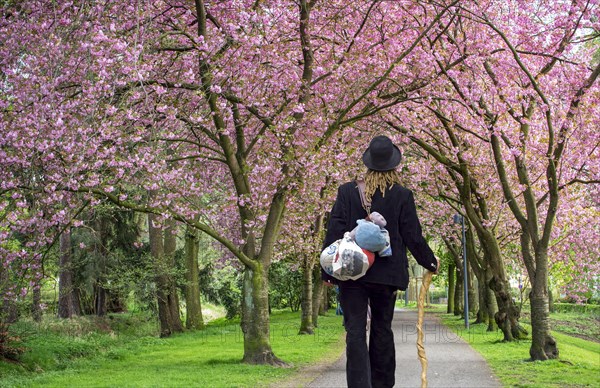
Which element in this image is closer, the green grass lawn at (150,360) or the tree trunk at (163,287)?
the green grass lawn at (150,360)

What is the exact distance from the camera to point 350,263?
5527mm

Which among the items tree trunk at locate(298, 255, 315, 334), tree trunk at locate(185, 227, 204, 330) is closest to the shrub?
tree trunk at locate(298, 255, 315, 334)

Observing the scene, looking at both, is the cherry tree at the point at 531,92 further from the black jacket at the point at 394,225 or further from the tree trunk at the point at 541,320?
the black jacket at the point at 394,225

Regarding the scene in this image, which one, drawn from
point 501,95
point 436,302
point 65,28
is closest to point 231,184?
point 501,95

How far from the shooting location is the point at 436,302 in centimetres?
7812

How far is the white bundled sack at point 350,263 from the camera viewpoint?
5527 millimetres

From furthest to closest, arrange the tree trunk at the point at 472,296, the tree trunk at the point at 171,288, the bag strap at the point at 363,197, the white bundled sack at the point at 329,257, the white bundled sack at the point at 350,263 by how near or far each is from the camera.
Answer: the tree trunk at the point at 472,296
the tree trunk at the point at 171,288
the bag strap at the point at 363,197
the white bundled sack at the point at 329,257
the white bundled sack at the point at 350,263

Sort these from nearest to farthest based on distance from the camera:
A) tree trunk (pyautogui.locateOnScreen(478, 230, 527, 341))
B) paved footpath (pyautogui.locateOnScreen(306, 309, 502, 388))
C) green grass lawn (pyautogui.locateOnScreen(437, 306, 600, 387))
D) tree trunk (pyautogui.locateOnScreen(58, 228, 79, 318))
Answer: paved footpath (pyautogui.locateOnScreen(306, 309, 502, 388)) < green grass lawn (pyautogui.locateOnScreen(437, 306, 600, 387)) < tree trunk (pyautogui.locateOnScreen(478, 230, 527, 341)) < tree trunk (pyautogui.locateOnScreen(58, 228, 79, 318))

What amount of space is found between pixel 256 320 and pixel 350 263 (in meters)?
8.68

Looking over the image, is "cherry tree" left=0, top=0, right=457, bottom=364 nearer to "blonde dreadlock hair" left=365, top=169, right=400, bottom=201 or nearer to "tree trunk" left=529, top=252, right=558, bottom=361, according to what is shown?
"tree trunk" left=529, top=252, right=558, bottom=361

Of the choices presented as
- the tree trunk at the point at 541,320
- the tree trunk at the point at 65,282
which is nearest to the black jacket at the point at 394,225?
the tree trunk at the point at 541,320

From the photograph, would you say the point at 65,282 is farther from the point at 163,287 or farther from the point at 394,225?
the point at 394,225

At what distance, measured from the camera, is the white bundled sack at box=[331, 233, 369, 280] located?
18.1 feet

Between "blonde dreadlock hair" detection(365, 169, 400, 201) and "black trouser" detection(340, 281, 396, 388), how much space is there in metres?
0.76
